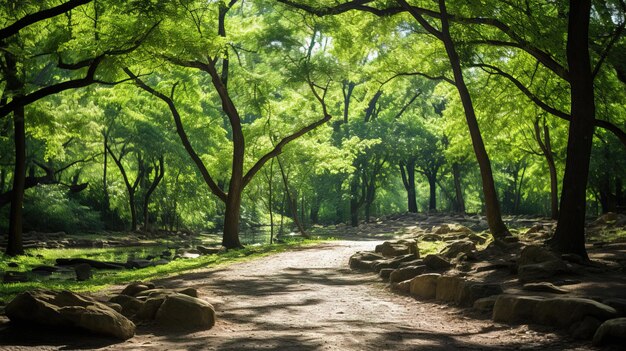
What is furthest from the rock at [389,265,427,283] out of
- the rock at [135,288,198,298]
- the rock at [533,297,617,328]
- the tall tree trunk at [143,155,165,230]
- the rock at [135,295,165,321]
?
the tall tree trunk at [143,155,165,230]

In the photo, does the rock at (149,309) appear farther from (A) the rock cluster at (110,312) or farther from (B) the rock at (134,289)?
(B) the rock at (134,289)

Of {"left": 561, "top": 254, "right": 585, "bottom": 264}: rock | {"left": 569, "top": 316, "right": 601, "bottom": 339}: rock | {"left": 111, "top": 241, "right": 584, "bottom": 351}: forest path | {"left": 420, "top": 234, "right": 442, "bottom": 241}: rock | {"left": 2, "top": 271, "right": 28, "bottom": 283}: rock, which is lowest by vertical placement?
{"left": 111, "top": 241, "right": 584, "bottom": 351}: forest path

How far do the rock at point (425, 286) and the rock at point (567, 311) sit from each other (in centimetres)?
311

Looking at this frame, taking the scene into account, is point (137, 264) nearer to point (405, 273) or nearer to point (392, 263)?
point (392, 263)

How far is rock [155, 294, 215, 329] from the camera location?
732 centimetres

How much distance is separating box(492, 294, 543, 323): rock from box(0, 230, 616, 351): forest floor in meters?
0.15

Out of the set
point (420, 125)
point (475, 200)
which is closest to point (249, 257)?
point (420, 125)

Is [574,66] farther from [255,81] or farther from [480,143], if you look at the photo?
[255,81]

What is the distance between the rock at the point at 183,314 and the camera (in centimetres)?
732

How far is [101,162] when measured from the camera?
128 feet

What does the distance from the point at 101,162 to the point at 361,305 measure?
33148mm

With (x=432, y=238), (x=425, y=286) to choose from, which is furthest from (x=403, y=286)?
(x=432, y=238)

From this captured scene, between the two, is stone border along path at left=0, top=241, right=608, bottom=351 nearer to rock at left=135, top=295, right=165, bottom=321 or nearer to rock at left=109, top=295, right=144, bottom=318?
rock at left=135, top=295, right=165, bottom=321

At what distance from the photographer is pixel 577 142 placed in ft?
36.3
